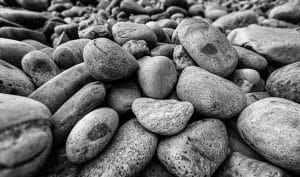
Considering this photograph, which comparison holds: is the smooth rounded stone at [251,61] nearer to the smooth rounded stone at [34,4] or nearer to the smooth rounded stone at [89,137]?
the smooth rounded stone at [89,137]

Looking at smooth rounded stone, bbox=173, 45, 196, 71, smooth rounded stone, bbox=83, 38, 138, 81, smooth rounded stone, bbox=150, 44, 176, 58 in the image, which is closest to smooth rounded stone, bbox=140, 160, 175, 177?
smooth rounded stone, bbox=83, 38, 138, 81

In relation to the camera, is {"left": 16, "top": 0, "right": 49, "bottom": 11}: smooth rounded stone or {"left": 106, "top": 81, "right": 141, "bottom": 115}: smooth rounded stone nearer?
{"left": 106, "top": 81, "right": 141, "bottom": 115}: smooth rounded stone

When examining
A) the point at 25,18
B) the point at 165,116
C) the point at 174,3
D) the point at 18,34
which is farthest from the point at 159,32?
the point at 174,3

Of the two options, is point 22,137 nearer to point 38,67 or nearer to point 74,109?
point 74,109

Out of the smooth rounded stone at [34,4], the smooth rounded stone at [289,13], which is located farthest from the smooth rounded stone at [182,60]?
the smooth rounded stone at [34,4]

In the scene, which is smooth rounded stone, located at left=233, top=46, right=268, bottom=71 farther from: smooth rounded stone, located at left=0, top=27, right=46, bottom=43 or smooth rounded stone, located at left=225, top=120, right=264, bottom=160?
smooth rounded stone, located at left=0, top=27, right=46, bottom=43

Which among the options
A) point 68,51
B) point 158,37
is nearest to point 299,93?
point 158,37

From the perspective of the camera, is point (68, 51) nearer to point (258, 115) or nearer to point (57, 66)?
point (57, 66)
